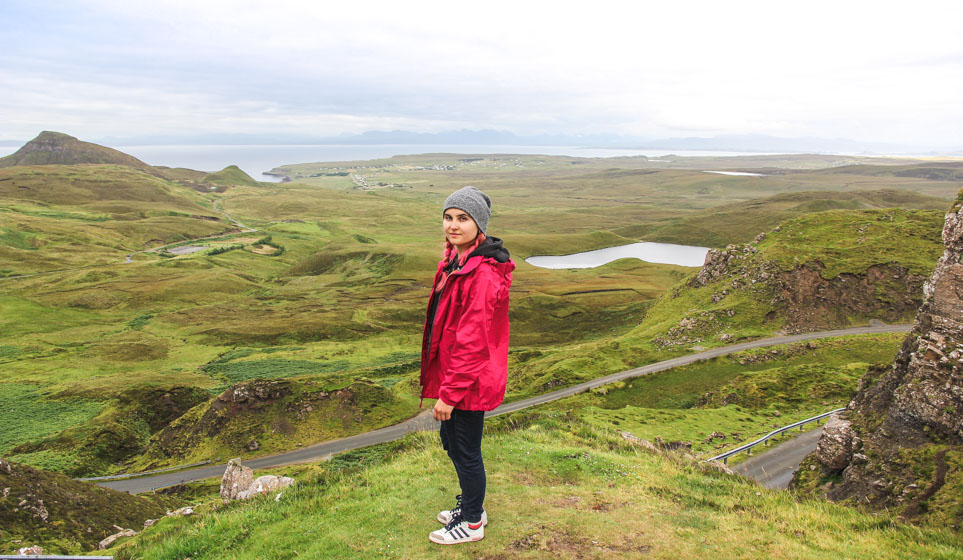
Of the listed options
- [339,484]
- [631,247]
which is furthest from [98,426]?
[631,247]

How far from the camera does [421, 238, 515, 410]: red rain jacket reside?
6.71 m

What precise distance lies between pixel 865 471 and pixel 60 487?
31346 millimetres

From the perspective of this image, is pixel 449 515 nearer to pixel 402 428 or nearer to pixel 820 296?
pixel 402 428

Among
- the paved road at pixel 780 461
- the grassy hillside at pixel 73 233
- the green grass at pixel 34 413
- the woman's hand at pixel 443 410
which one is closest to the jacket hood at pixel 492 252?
the woman's hand at pixel 443 410

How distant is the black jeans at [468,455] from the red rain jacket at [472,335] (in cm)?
46

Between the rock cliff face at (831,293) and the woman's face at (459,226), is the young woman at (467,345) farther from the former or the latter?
the rock cliff face at (831,293)

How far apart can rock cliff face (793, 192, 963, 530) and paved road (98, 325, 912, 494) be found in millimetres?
19070

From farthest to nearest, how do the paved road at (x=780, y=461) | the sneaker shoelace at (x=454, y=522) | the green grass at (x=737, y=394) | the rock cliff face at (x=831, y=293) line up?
the rock cliff face at (x=831, y=293), the green grass at (x=737, y=394), the paved road at (x=780, y=461), the sneaker shoelace at (x=454, y=522)

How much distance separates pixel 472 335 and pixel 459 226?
173 centimetres

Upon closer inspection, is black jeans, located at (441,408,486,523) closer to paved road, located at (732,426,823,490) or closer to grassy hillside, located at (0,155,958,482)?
paved road, located at (732,426,823,490)

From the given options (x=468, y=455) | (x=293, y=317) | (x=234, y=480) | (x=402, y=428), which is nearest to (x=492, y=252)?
(x=468, y=455)

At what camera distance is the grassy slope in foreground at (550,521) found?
724 centimetres

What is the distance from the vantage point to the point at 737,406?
38500 mm

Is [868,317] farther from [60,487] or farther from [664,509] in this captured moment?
[60,487]
